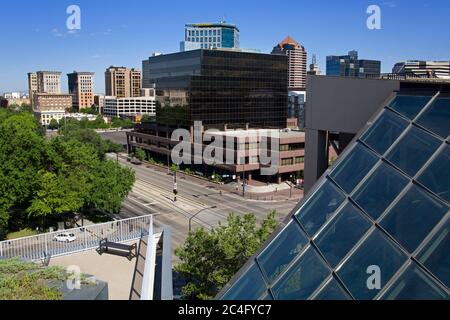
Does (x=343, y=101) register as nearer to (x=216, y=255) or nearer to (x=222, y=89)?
(x=216, y=255)

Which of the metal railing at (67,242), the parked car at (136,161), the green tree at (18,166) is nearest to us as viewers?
the metal railing at (67,242)

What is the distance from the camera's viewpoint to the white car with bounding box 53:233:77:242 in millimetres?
16073

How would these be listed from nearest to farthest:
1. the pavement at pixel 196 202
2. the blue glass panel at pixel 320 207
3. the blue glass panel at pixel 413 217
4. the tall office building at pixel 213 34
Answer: the blue glass panel at pixel 413 217 → the blue glass panel at pixel 320 207 → the pavement at pixel 196 202 → the tall office building at pixel 213 34

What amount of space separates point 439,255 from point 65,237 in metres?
14.5

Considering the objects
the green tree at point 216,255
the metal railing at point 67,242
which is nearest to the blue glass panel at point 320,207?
the metal railing at point 67,242

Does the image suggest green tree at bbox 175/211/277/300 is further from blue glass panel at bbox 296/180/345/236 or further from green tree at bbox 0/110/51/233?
green tree at bbox 0/110/51/233

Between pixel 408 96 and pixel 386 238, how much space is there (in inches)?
162

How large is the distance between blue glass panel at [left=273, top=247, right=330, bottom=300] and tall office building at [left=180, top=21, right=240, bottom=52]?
601ft

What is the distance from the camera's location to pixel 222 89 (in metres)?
69.1

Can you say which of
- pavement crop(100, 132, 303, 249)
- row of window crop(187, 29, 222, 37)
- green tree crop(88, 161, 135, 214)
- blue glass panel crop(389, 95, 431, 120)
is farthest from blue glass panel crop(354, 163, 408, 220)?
row of window crop(187, 29, 222, 37)

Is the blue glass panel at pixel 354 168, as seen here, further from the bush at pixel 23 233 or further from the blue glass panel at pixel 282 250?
the bush at pixel 23 233

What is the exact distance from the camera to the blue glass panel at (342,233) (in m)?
6.59

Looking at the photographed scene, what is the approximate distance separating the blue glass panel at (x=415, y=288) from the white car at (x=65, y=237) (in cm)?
1308
